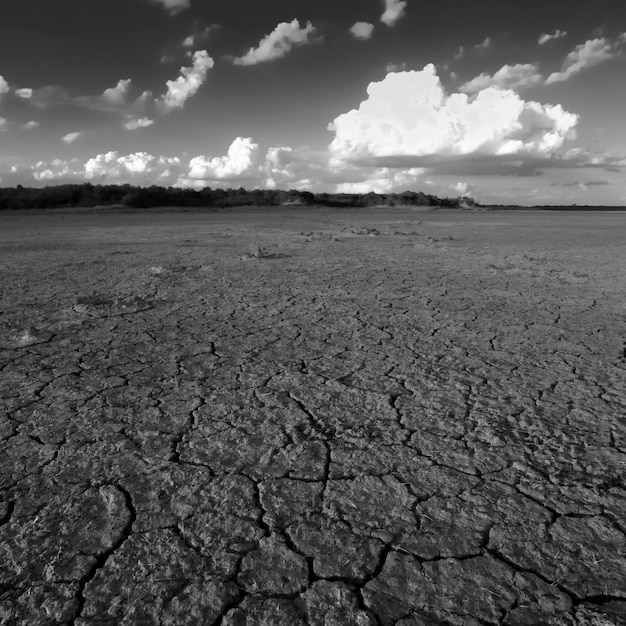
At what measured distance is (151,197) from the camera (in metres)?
38.6

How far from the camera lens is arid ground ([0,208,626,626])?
135 cm

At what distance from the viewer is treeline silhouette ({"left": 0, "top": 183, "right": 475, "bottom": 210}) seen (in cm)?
3334

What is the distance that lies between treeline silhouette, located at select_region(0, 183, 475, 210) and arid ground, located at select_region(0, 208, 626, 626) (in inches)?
1371

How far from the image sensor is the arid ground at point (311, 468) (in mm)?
1346

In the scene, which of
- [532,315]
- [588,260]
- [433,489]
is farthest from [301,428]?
[588,260]

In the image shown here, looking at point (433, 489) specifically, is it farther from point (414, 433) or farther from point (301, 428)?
point (301, 428)

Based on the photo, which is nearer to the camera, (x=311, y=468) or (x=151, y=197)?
(x=311, y=468)

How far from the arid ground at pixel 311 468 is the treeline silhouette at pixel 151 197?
1371 inches

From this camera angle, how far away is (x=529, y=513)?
Answer: 168 cm

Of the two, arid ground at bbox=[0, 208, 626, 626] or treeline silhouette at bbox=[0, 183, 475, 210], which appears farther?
treeline silhouette at bbox=[0, 183, 475, 210]

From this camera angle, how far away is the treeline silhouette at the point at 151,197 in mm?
33344

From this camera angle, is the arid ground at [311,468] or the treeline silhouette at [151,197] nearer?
the arid ground at [311,468]

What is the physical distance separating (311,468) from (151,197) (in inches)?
1607

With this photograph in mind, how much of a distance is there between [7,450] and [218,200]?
4575cm
